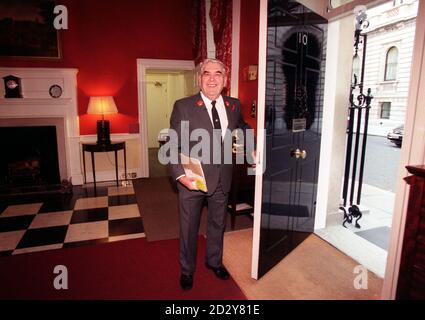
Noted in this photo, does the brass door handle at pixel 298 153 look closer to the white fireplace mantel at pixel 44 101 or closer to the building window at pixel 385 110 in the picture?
the white fireplace mantel at pixel 44 101

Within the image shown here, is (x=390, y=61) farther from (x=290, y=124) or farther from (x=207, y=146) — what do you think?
(x=207, y=146)

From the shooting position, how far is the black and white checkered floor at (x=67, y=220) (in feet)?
8.98

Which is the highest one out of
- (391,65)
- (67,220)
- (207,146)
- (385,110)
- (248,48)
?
(391,65)

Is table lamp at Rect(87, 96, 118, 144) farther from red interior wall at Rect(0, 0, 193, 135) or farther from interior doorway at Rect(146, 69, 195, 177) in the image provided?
interior doorway at Rect(146, 69, 195, 177)

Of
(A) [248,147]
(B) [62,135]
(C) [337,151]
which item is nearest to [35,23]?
(B) [62,135]

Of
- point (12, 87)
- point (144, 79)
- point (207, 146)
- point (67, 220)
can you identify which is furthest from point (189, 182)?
point (12, 87)

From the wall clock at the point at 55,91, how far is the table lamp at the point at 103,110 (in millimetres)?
462

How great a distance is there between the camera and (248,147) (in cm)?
227

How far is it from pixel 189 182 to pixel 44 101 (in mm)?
3524

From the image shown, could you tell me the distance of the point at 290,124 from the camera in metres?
2.17

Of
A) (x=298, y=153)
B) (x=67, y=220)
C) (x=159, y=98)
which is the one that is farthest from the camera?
(x=159, y=98)

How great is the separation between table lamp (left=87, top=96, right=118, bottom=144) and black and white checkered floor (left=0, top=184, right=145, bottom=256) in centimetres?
82

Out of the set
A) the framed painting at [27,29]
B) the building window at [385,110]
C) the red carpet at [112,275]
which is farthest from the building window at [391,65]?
the red carpet at [112,275]
